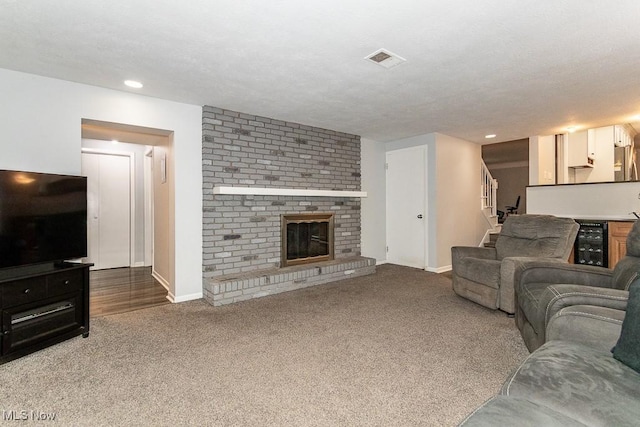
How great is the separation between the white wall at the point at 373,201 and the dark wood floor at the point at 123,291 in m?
3.23

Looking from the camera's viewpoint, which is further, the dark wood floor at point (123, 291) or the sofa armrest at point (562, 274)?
the dark wood floor at point (123, 291)

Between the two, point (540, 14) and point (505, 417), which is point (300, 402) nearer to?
point (505, 417)

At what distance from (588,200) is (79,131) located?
21.2 ft

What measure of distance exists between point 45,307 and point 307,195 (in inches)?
118

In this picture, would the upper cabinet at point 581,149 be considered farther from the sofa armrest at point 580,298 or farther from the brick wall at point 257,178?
the sofa armrest at point 580,298

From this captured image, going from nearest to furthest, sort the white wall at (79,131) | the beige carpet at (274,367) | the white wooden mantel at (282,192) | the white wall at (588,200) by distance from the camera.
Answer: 1. the beige carpet at (274,367)
2. the white wall at (79,131)
3. the white wooden mantel at (282,192)
4. the white wall at (588,200)

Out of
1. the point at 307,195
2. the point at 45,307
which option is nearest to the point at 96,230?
the point at 45,307

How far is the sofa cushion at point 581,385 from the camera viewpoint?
966 millimetres

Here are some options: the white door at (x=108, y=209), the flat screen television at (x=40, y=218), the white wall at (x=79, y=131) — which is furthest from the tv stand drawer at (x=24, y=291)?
the white door at (x=108, y=209)

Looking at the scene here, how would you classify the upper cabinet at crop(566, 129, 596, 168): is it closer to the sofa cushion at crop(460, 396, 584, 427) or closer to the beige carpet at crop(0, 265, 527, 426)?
the beige carpet at crop(0, 265, 527, 426)

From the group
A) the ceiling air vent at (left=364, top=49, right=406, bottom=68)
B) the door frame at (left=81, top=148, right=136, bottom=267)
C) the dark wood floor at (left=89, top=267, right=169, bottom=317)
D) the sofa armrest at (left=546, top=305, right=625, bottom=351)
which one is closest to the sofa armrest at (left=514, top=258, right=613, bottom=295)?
the sofa armrest at (left=546, top=305, right=625, bottom=351)

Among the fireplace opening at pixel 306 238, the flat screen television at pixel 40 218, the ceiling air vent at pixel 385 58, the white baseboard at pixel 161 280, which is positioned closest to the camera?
the flat screen television at pixel 40 218

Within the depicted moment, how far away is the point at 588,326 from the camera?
1403 millimetres

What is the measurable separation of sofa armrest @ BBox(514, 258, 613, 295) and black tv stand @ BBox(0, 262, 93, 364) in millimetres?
3531
